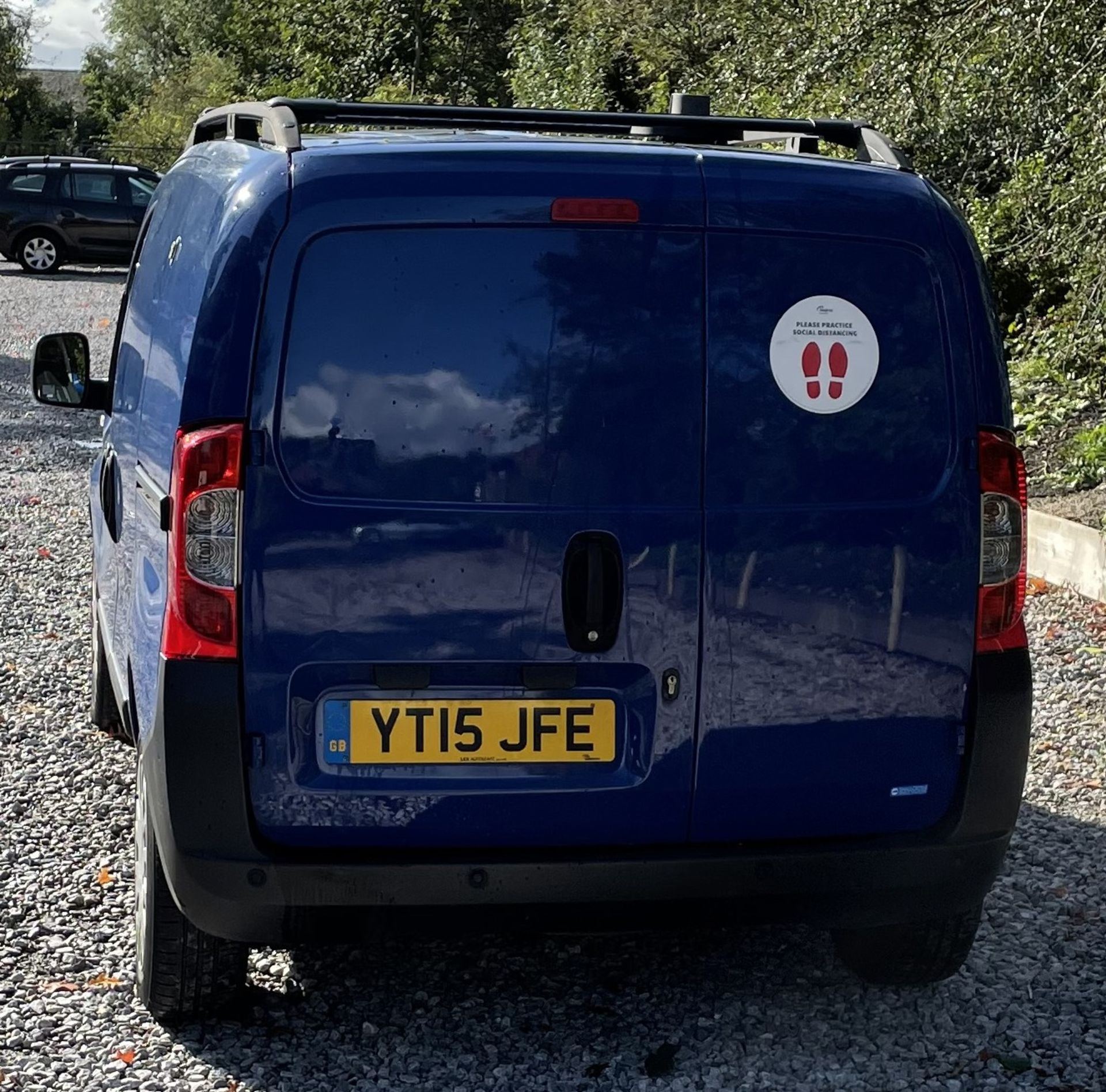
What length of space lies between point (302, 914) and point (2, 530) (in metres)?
7.37

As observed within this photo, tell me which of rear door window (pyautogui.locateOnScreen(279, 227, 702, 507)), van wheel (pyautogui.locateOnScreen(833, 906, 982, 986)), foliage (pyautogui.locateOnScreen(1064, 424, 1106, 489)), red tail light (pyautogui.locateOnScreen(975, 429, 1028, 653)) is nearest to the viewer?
rear door window (pyautogui.locateOnScreen(279, 227, 702, 507))

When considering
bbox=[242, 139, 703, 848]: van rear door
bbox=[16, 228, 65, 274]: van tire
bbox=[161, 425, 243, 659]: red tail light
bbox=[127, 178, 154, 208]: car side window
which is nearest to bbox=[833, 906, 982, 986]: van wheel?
bbox=[242, 139, 703, 848]: van rear door

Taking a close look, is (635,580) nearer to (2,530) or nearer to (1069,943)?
(1069,943)

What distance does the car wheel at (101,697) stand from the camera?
19.5 ft

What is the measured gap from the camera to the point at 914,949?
4023 mm

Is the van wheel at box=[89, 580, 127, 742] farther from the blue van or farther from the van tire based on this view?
the van tire

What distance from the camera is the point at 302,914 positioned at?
3.40 meters

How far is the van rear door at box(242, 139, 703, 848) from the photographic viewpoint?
3264mm

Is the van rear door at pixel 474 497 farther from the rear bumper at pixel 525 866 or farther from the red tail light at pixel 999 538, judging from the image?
the red tail light at pixel 999 538

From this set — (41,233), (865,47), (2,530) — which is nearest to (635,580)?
(2,530)

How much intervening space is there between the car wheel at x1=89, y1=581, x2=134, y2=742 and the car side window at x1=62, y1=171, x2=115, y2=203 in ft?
80.3

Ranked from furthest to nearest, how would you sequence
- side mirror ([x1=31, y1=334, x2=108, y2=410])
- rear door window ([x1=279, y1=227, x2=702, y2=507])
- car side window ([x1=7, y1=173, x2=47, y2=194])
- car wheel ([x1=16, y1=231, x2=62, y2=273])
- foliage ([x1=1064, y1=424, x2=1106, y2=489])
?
car wheel ([x1=16, y1=231, x2=62, y2=273]) → car side window ([x1=7, y1=173, x2=47, y2=194]) → foliage ([x1=1064, y1=424, x2=1106, y2=489]) → side mirror ([x1=31, y1=334, x2=108, y2=410]) → rear door window ([x1=279, y1=227, x2=702, y2=507])

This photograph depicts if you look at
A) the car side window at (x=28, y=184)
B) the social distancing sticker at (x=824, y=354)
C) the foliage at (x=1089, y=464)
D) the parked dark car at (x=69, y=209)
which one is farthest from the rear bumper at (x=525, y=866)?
the car side window at (x=28, y=184)

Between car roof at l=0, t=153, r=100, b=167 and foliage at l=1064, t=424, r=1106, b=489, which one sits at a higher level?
car roof at l=0, t=153, r=100, b=167
